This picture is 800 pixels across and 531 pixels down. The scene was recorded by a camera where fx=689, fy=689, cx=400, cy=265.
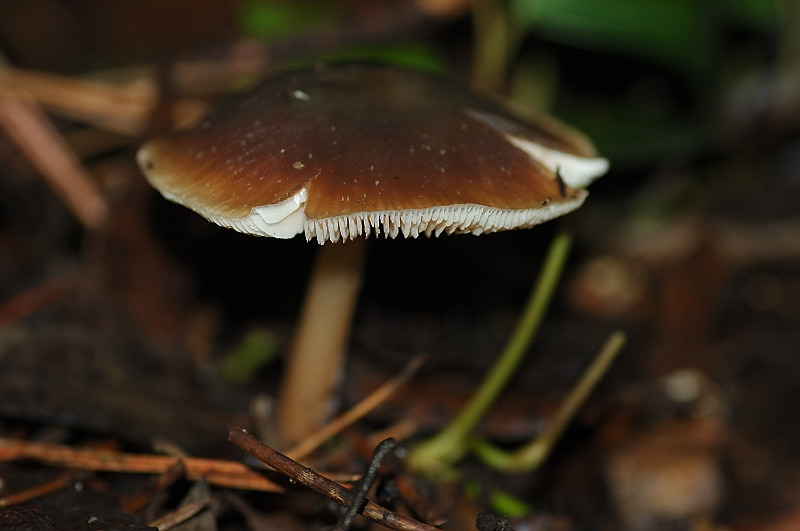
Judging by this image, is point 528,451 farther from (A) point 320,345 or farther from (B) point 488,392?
(A) point 320,345

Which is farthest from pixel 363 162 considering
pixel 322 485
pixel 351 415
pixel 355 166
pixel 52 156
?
pixel 52 156

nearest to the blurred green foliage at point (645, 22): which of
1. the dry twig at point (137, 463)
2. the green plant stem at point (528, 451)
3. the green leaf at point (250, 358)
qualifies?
the green plant stem at point (528, 451)

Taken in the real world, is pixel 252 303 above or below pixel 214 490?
above

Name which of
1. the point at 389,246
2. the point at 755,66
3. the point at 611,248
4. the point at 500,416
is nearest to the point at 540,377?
the point at 500,416

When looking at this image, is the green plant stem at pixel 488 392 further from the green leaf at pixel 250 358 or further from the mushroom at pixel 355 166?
the green leaf at pixel 250 358

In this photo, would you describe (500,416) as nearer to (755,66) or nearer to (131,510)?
(131,510)
